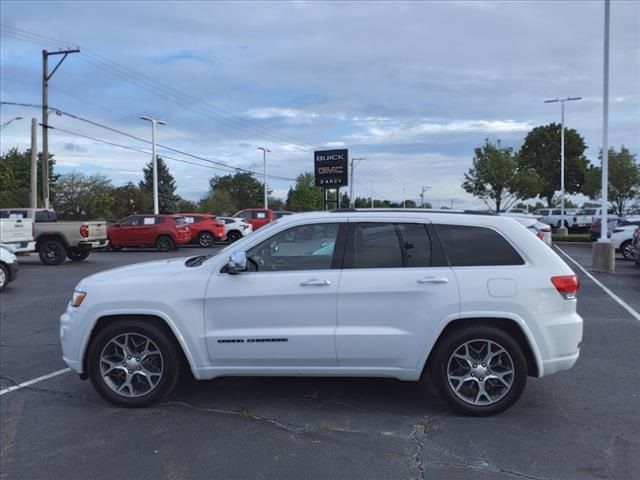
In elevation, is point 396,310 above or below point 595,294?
above

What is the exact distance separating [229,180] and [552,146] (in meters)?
71.8

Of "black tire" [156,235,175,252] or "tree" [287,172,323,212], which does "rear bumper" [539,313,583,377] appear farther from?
"tree" [287,172,323,212]

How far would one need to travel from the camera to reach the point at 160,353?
4.70 m

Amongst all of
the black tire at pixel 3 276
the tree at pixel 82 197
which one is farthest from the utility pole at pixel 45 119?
the tree at pixel 82 197

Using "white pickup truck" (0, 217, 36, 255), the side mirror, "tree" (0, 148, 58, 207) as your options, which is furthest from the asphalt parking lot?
"tree" (0, 148, 58, 207)

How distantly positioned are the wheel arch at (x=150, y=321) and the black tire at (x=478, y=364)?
2047 mm

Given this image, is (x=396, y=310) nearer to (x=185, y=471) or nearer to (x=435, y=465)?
(x=435, y=465)

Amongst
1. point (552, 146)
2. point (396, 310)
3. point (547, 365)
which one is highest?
point (552, 146)

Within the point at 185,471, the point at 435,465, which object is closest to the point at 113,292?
the point at 185,471

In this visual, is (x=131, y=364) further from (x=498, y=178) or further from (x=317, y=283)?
(x=498, y=178)

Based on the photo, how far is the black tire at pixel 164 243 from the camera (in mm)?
Result: 24609

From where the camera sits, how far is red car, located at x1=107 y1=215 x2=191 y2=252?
24.5 metres

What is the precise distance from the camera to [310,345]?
451 centimetres

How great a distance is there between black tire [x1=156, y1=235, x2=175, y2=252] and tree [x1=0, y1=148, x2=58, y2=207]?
148ft
